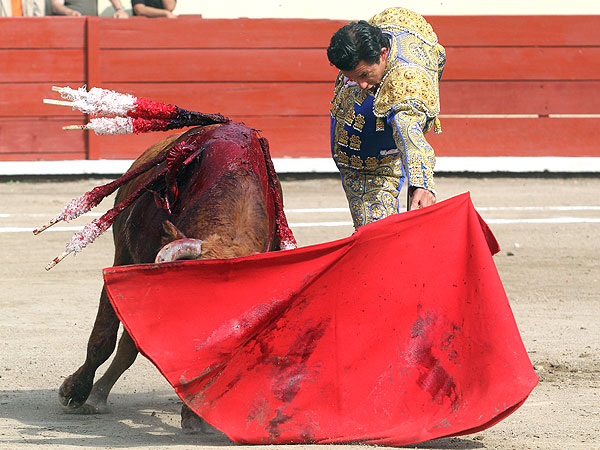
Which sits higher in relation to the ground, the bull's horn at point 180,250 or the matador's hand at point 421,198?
the matador's hand at point 421,198

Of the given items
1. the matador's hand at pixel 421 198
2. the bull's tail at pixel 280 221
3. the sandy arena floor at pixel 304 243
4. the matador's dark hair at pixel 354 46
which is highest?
the matador's dark hair at pixel 354 46

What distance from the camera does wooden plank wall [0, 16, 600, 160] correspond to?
301 inches

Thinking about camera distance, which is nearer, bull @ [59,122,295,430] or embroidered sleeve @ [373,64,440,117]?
bull @ [59,122,295,430]

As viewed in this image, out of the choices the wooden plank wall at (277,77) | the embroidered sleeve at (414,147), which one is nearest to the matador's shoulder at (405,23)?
the embroidered sleeve at (414,147)

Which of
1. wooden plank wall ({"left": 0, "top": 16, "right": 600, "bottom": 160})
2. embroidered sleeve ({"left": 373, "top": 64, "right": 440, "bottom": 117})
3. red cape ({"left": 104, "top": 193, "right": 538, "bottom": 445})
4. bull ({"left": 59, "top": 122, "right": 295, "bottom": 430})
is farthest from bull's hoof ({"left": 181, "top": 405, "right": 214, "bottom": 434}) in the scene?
wooden plank wall ({"left": 0, "top": 16, "right": 600, "bottom": 160})

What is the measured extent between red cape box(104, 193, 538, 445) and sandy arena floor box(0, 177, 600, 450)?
0.43 feet

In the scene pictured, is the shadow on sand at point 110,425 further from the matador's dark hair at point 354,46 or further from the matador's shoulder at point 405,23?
the matador's shoulder at point 405,23

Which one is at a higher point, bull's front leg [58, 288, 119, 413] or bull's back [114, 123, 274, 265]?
bull's back [114, 123, 274, 265]

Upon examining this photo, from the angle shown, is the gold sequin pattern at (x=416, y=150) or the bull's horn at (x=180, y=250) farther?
the gold sequin pattern at (x=416, y=150)

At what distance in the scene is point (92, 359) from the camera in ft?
10.5

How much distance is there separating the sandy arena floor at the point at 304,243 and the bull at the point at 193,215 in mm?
143

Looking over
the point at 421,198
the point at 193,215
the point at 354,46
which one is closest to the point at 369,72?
the point at 354,46

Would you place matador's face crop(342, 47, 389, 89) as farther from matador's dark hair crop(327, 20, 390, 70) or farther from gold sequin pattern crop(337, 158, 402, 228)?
gold sequin pattern crop(337, 158, 402, 228)

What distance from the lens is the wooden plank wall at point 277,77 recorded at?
25.1 feet
